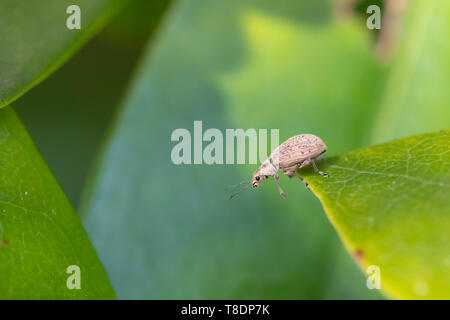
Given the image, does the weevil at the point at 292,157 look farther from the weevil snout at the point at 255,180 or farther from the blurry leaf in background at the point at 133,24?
the blurry leaf in background at the point at 133,24

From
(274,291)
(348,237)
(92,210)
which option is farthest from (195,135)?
(348,237)

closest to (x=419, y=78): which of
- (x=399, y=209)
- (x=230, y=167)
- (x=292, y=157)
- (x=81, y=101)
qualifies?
(x=292, y=157)

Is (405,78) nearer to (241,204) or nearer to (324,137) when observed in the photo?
(324,137)

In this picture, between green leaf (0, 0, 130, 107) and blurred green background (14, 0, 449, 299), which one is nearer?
green leaf (0, 0, 130, 107)

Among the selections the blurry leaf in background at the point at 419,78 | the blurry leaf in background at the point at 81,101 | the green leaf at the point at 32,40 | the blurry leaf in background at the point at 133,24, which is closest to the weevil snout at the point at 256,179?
the blurry leaf in background at the point at 419,78

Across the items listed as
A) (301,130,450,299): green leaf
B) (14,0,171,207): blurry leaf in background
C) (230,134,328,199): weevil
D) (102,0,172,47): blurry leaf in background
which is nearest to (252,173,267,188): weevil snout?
(230,134,328,199): weevil

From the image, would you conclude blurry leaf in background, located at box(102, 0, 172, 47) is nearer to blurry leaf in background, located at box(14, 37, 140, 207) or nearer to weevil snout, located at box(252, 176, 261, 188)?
blurry leaf in background, located at box(14, 37, 140, 207)
